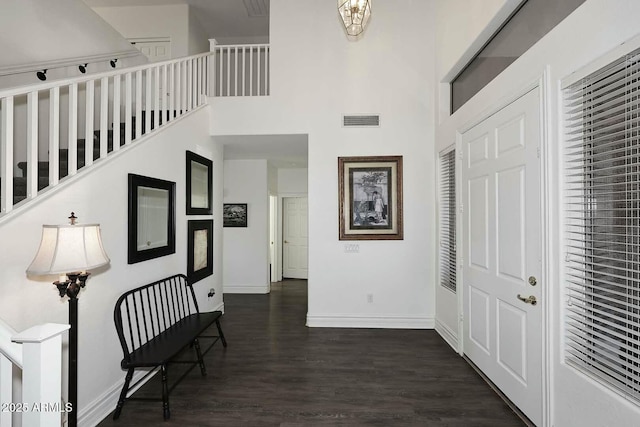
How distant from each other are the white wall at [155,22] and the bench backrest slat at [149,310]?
405 centimetres

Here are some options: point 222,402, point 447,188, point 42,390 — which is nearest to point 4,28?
point 42,390

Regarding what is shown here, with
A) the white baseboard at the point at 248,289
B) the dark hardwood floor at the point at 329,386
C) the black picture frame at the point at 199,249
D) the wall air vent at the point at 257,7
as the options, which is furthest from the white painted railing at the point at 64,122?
the white baseboard at the point at 248,289

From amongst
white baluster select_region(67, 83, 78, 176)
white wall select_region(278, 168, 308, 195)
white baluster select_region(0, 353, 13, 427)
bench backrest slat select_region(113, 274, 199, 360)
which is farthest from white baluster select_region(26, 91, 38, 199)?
white wall select_region(278, 168, 308, 195)

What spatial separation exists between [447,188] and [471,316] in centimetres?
154

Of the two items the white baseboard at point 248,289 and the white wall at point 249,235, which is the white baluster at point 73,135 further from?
the white baseboard at point 248,289

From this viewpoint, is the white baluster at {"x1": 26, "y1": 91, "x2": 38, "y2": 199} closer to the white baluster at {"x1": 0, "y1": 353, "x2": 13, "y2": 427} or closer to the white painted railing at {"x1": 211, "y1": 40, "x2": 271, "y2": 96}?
the white baluster at {"x1": 0, "y1": 353, "x2": 13, "y2": 427}

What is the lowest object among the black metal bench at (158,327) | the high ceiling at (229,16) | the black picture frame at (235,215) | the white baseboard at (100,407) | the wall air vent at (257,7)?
the white baseboard at (100,407)

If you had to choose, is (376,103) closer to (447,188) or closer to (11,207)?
(447,188)

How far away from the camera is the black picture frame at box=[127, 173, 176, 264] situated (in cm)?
268

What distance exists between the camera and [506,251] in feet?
8.20

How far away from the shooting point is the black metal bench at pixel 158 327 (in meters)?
2.34

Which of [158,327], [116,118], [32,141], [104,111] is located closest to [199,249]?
[158,327]

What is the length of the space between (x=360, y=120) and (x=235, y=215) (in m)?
3.23

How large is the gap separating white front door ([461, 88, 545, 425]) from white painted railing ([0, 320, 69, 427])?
256cm
